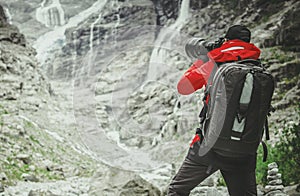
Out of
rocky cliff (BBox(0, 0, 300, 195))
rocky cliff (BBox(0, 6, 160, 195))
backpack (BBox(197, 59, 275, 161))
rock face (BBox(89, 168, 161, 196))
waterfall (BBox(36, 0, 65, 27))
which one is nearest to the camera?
backpack (BBox(197, 59, 275, 161))

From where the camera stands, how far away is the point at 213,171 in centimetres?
346

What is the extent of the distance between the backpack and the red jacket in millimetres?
101

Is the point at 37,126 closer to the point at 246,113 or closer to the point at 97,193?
the point at 97,193

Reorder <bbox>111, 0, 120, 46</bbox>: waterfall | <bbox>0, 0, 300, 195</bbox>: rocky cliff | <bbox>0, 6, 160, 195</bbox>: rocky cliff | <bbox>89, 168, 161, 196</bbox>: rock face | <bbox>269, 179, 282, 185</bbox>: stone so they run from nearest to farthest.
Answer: <bbox>269, 179, 282, 185</bbox>: stone < <bbox>0, 0, 300, 195</bbox>: rocky cliff < <bbox>89, 168, 161, 196</bbox>: rock face < <bbox>0, 6, 160, 195</bbox>: rocky cliff < <bbox>111, 0, 120, 46</bbox>: waterfall

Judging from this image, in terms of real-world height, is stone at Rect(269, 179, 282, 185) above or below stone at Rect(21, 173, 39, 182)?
above

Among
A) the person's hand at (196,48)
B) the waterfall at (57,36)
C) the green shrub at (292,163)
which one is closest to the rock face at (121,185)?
the green shrub at (292,163)

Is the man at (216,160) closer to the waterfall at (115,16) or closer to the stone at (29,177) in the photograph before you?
the stone at (29,177)

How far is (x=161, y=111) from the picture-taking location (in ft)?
77.5

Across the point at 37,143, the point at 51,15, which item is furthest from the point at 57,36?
the point at 37,143

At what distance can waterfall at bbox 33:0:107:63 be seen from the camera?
44000mm

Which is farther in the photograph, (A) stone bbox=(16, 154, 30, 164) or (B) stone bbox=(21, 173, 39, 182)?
(A) stone bbox=(16, 154, 30, 164)

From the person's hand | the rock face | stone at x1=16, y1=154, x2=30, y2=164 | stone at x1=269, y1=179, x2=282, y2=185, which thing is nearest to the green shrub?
stone at x1=269, y1=179, x2=282, y2=185

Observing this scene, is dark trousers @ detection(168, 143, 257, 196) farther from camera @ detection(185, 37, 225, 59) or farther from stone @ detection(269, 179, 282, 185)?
stone @ detection(269, 179, 282, 185)

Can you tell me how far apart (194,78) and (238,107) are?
1.62ft
